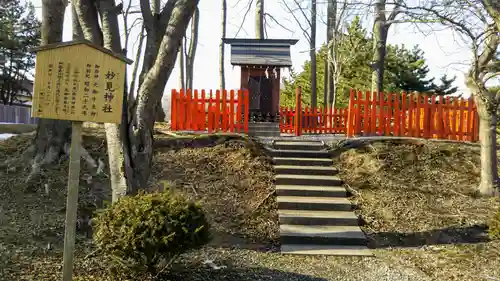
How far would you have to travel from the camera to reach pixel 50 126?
26.1ft

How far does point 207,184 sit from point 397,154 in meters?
4.42

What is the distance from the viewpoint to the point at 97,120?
3.93m

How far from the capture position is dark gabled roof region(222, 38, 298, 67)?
13891mm

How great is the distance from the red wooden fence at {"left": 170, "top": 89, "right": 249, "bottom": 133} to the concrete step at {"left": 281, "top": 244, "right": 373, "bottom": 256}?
194 inches

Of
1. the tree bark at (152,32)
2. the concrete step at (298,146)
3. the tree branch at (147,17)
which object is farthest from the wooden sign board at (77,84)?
the concrete step at (298,146)

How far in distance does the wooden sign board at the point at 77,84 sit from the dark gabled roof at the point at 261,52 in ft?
33.1

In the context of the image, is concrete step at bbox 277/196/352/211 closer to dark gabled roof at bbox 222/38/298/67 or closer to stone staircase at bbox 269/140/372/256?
stone staircase at bbox 269/140/372/256

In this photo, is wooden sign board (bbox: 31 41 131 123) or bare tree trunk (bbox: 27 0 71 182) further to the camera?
bare tree trunk (bbox: 27 0 71 182)

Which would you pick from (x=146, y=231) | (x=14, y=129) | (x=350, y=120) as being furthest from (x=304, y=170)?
(x=14, y=129)

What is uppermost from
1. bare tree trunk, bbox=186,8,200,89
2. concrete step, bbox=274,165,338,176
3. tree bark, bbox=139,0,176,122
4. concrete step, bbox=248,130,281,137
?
bare tree trunk, bbox=186,8,200,89

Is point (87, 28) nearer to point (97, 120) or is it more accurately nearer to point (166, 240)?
point (97, 120)

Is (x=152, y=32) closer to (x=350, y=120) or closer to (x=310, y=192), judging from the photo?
(x=310, y=192)

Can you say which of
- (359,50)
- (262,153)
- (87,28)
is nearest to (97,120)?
(87,28)

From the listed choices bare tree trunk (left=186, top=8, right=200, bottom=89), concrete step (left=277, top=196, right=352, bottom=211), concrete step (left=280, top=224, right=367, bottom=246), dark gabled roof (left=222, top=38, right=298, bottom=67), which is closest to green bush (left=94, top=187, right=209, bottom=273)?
concrete step (left=280, top=224, right=367, bottom=246)
